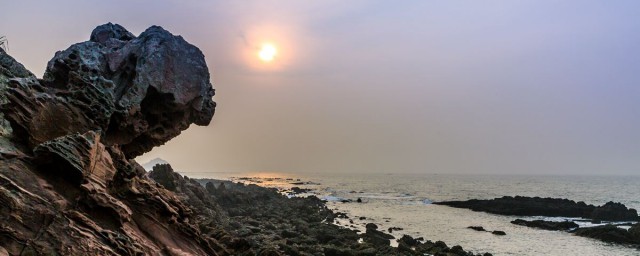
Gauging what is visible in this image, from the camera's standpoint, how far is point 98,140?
14.8m

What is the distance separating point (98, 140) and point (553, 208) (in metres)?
89.3

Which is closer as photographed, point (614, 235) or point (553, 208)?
point (614, 235)

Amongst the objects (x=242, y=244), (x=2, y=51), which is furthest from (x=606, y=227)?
(x=2, y=51)

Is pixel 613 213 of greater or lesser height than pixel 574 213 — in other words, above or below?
above

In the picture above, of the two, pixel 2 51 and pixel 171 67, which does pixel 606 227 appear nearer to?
pixel 171 67

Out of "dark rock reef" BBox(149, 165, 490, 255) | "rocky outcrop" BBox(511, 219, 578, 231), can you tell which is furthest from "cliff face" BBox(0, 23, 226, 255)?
"rocky outcrop" BBox(511, 219, 578, 231)

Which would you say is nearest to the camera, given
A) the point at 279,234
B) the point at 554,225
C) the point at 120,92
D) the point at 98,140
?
the point at 98,140

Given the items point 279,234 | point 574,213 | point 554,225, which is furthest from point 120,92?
point 574,213

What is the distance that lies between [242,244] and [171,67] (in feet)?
41.8

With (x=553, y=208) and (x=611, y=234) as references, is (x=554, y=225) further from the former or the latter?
(x=553, y=208)

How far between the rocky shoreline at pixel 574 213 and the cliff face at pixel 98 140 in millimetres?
53400

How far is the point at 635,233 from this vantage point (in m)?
47.9

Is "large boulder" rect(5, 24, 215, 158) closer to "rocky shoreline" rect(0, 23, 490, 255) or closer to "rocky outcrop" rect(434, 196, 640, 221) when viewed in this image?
"rocky shoreline" rect(0, 23, 490, 255)

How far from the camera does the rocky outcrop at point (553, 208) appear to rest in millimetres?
70625
